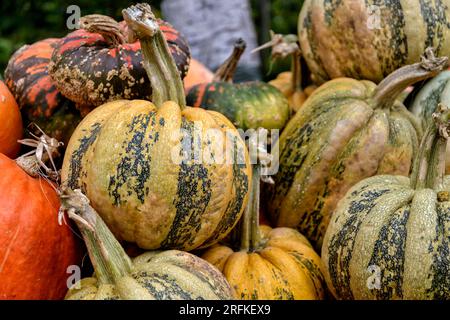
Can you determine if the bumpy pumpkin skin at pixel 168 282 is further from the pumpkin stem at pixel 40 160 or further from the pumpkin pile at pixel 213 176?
the pumpkin stem at pixel 40 160

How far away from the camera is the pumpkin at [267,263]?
173 cm

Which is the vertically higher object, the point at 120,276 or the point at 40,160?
the point at 40,160

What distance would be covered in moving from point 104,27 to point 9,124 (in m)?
0.41

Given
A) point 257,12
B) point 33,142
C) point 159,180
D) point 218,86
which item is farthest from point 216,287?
point 257,12

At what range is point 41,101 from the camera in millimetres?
2051

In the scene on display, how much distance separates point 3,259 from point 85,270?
0.27 meters

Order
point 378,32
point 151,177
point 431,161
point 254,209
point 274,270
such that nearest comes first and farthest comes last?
point 151,177 → point 431,161 → point 274,270 → point 254,209 → point 378,32

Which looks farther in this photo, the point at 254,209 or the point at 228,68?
the point at 228,68

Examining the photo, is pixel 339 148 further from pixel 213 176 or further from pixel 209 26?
pixel 209 26

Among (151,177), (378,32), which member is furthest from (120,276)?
(378,32)

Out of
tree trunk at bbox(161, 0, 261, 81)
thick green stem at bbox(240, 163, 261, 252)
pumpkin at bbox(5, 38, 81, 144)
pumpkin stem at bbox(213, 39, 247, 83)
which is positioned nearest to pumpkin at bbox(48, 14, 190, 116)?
pumpkin at bbox(5, 38, 81, 144)

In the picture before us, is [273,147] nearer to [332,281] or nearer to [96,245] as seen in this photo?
[332,281]

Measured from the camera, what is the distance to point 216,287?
5.00 feet

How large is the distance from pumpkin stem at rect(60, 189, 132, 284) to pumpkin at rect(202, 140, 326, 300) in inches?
13.4
